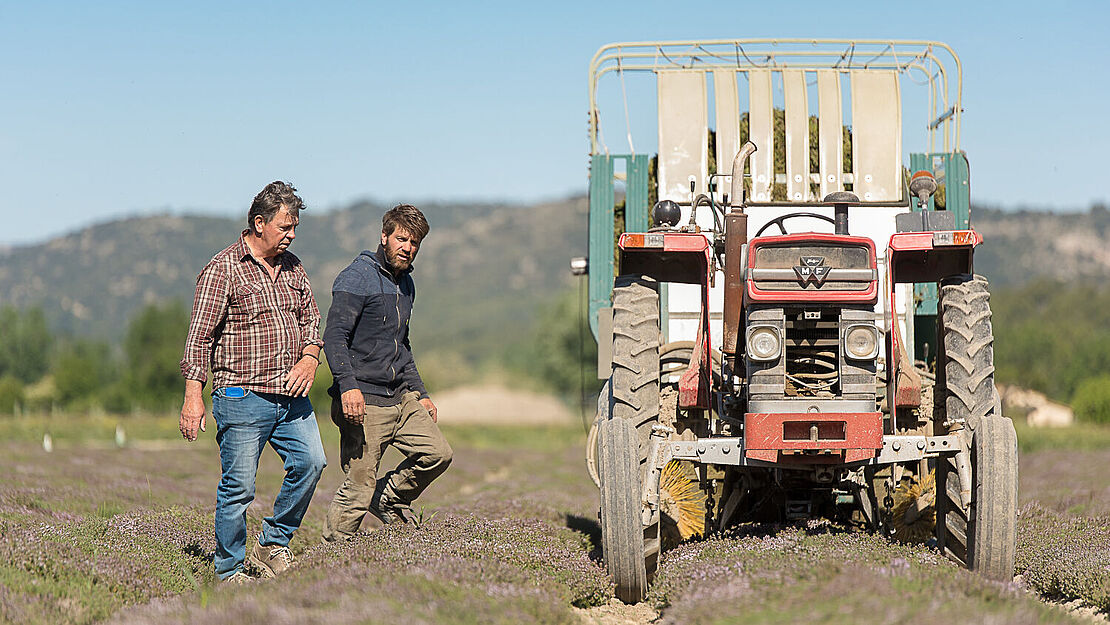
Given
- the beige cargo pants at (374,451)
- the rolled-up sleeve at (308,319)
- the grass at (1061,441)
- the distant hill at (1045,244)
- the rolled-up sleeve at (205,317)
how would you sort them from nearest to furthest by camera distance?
the rolled-up sleeve at (205,317) < the rolled-up sleeve at (308,319) < the beige cargo pants at (374,451) < the grass at (1061,441) < the distant hill at (1045,244)

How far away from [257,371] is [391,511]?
1.77m

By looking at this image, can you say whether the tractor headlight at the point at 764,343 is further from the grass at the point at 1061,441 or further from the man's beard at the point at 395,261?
the grass at the point at 1061,441

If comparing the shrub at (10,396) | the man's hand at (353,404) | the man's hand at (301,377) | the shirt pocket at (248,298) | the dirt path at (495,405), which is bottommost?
the dirt path at (495,405)

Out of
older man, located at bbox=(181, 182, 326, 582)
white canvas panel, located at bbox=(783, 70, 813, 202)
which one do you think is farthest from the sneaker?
white canvas panel, located at bbox=(783, 70, 813, 202)

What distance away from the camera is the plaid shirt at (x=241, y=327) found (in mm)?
6559

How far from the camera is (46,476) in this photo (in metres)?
13.3

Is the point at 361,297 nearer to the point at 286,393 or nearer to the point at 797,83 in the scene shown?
the point at 286,393

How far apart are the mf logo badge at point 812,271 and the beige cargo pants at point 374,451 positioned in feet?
8.28

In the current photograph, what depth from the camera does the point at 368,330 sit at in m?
7.49

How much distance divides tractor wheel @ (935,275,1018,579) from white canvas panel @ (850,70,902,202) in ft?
12.4

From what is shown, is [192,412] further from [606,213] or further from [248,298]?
[606,213]

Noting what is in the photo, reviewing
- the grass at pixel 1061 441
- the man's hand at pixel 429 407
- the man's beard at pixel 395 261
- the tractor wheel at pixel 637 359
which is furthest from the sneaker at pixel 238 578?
the grass at pixel 1061 441

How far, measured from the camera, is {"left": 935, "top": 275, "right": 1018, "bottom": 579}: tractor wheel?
6.16 meters

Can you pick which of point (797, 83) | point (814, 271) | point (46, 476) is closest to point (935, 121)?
point (797, 83)
